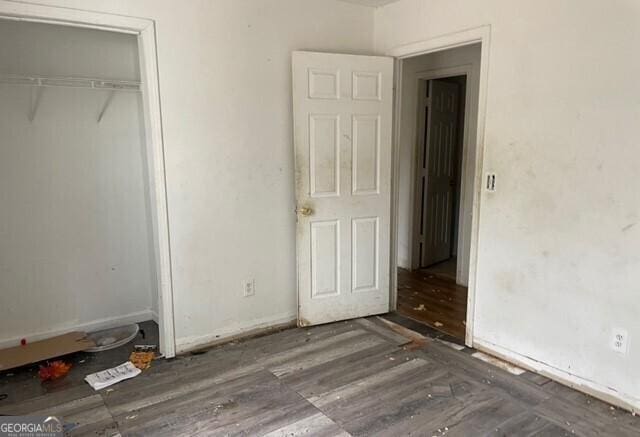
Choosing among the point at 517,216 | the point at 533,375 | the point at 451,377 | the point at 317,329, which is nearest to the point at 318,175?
the point at 317,329

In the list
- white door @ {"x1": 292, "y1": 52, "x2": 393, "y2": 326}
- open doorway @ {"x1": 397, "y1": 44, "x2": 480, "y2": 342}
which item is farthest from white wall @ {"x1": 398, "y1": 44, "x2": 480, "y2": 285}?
white door @ {"x1": 292, "y1": 52, "x2": 393, "y2": 326}

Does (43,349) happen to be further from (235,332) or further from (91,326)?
(235,332)

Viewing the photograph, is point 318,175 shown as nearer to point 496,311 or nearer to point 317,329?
point 317,329

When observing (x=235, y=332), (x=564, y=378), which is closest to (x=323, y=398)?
(x=235, y=332)

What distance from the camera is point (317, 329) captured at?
11.5 ft

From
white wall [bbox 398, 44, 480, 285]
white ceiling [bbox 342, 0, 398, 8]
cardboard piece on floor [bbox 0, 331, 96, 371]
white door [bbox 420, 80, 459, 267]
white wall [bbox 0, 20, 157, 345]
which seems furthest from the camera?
white door [bbox 420, 80, 459, 267]

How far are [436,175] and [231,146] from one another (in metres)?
2.83

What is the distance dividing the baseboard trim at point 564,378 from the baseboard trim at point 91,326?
2.60m

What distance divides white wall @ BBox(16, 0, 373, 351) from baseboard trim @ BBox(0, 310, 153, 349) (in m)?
0.74

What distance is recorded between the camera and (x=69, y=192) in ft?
10.7

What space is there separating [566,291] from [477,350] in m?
0.79

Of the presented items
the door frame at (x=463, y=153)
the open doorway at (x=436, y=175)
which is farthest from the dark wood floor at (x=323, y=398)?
the door frame at (x=463, y=153)

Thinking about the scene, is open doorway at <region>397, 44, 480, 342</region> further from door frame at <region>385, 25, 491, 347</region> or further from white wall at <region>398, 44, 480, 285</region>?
door frame at <region>385, 25, 491, 347</region>

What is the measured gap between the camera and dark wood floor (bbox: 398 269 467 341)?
3627mm
